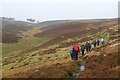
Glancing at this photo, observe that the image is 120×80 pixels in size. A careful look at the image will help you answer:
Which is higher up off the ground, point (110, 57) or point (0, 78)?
point (110, 57)

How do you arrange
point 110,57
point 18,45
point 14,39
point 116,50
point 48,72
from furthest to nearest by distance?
point 14,39, point 18,45, point 116,50, point 110,57, point 48,72

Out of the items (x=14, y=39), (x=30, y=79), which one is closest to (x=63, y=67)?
(x=30, y=79)

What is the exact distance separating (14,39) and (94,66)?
65.5 m

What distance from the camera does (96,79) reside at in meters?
Answer: 27.4

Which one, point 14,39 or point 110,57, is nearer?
point 110,57

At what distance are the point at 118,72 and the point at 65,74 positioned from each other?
618 cm

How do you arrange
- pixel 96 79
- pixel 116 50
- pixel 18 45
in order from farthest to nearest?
pixel 18 45 < pixel 116 50 < pixel 96 79

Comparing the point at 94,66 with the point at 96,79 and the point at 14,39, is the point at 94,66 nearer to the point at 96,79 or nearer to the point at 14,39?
the point at 96,79

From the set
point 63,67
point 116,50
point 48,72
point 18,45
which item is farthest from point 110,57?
point 18,45

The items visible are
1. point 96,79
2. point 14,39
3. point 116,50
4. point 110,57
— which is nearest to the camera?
point 96,79

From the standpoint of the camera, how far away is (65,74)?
31531mm

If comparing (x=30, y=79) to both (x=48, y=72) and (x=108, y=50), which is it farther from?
(x=108, y=50)

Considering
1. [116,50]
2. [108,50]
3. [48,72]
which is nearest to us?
[48,72]

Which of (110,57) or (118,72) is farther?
(110,57)
